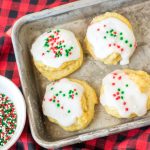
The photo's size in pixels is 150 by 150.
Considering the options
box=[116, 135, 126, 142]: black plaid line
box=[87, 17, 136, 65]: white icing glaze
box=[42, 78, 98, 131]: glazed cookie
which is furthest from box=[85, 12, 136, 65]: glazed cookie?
box=[116, 135, 126, 142]: black plaid line

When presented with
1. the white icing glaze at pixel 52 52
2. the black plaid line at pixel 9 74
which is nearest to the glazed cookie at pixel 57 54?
the white icing glaze at pixel 52 52

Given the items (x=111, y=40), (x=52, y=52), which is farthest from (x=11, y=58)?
(x=111, y=40)

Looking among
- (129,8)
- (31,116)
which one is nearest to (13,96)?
(31,116)

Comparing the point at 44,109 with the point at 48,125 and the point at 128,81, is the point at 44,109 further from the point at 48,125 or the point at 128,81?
the point at 128,81

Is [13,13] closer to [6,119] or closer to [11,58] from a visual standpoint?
[11,58]

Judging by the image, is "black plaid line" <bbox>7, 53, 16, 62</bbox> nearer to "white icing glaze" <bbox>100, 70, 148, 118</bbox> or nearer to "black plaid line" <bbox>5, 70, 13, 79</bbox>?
"black plaid line" <bbox>5, 70, 13, 79</bbox>

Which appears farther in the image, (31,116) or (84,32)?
(84,32)
